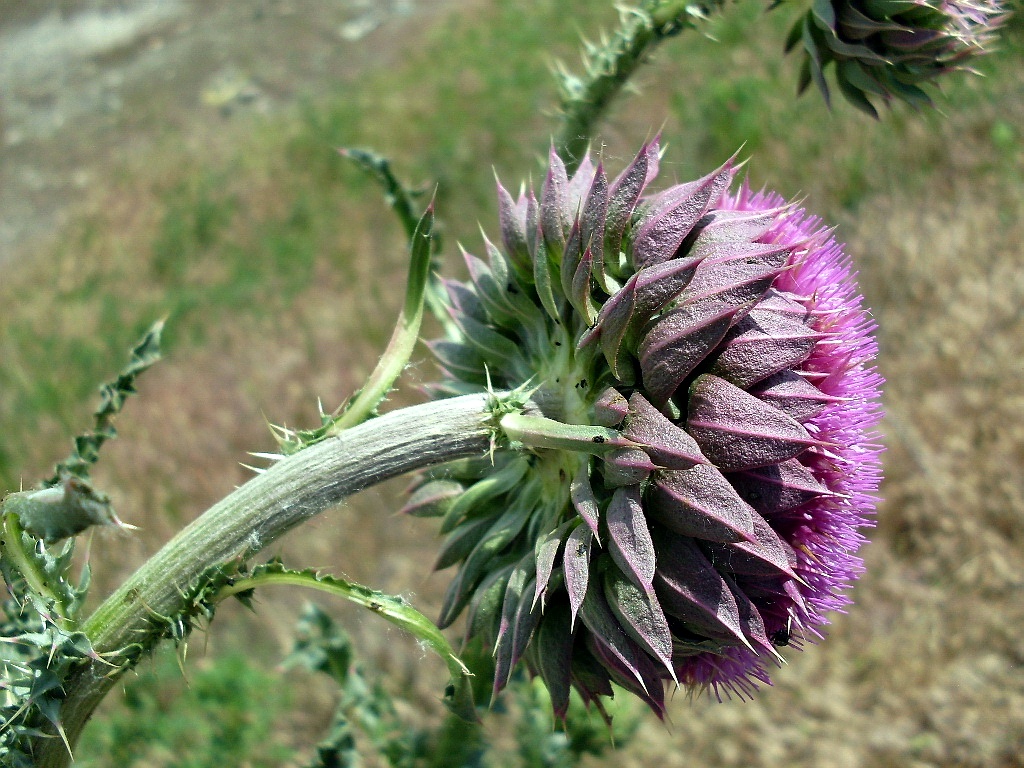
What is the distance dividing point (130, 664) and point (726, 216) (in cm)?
176

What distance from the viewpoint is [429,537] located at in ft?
19.6

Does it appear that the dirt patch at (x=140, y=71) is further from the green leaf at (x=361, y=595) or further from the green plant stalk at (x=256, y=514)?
the green leaf at (x=361, y=595)

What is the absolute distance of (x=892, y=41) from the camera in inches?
102

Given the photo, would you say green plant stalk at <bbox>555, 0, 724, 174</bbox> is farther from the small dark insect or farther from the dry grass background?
the small dark insect

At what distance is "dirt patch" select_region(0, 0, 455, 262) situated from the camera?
14531 mm

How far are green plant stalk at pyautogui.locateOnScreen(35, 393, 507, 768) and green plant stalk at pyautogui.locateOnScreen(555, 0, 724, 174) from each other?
113 cm

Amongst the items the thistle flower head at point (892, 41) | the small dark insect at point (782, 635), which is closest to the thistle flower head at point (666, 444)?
the small dark insect at point (782, 635)

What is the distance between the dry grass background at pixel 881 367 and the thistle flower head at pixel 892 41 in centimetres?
88

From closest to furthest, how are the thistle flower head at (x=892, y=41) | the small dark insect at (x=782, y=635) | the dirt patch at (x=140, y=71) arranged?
the small dark insect at (x=782, y=635), the thistle flower head at (x=892, y=41), the dirt patch at (x=140, y=71)

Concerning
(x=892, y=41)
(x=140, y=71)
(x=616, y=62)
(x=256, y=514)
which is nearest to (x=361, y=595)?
(x=256, y=514)

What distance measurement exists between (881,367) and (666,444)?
13.9 ft

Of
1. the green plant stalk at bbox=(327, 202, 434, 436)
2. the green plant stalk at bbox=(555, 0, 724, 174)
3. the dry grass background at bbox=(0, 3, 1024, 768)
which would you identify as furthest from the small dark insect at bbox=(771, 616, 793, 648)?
the green plant stalk at bbox=(555, 0, 724, 174)

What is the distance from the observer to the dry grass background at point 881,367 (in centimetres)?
407

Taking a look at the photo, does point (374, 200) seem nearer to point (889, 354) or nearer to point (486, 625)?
point (889, 354)
